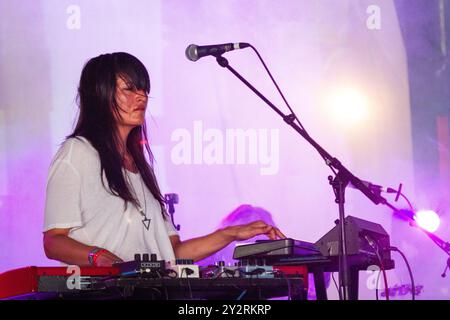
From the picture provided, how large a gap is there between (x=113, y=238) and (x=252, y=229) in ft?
1.82

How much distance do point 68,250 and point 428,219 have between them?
335 centimetres

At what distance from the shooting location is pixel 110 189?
10.3ft

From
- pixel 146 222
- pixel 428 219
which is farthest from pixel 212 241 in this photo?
pixel 428 219

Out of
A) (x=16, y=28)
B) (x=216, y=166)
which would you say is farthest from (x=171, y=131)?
(x=16, y=28)

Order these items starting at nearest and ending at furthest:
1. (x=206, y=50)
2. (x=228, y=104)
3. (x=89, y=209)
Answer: (x=89, y=209) → (x=206, y=50) → (x=228, y=104)

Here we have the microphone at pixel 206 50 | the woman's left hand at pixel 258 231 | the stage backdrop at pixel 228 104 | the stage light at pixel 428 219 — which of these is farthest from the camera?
the stage light at pixel 428 219

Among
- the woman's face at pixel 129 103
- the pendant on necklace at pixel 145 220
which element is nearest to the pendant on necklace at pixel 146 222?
the pendant on necklace at pixel 145 220

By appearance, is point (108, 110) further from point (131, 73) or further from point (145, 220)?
point (145, 220)

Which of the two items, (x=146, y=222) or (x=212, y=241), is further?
(x=212, y=241)

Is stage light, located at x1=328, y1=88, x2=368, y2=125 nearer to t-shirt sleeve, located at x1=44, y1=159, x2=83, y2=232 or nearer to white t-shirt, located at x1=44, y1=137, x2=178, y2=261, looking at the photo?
white t-shirt, located at x1=44, y1=137, x2=178, y2=261

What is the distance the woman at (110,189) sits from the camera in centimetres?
300

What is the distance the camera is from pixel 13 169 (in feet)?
16.8

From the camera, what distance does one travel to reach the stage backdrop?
5.19 meters

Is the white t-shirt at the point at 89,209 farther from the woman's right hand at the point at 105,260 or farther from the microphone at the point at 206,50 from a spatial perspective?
the microphone at the point at 206,50
